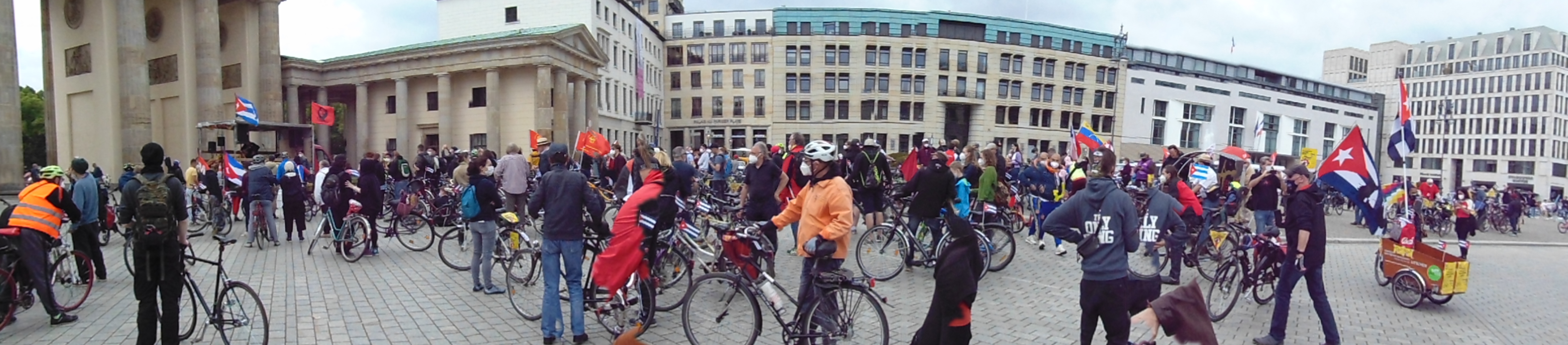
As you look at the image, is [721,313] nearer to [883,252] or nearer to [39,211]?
[883,252]

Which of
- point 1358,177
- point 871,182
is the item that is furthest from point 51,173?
point 1358,177

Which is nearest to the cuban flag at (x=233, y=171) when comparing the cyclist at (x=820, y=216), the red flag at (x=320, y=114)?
the cyclist at (x=820, y=216)

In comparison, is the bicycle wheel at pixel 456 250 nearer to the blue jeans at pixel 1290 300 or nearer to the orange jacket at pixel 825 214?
the orange jacket at pixel 825 214

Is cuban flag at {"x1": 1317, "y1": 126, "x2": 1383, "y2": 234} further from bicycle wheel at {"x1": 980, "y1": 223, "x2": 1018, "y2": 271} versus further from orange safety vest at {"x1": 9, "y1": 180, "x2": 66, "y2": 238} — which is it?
orange safety vest at {"x1": 9, "y1": 180, "x2": 66, "y2": 238}

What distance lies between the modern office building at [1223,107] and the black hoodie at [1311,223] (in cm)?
6668

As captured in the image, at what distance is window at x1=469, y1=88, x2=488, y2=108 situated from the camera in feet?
131

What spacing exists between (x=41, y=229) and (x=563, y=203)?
15.6 ft

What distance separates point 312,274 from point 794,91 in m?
57.0

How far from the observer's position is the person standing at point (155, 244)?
16.4 ft

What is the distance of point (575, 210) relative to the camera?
219 inches

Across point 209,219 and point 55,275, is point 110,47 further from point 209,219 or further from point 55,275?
point 55,275

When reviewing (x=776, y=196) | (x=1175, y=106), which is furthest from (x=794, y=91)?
(x=776, y=196)

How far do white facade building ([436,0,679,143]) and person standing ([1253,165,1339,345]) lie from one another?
134ft

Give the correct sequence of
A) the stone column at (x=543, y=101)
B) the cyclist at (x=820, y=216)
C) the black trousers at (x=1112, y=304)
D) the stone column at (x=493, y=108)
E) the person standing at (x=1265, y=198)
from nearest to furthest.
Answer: the black trousers at (x=1112, y=304), the cyclist at (x=820, y=216), the person standing at (x=1265, y=198), the stone column at (x=543, y=101), the stone column at (x=493, y=108)
